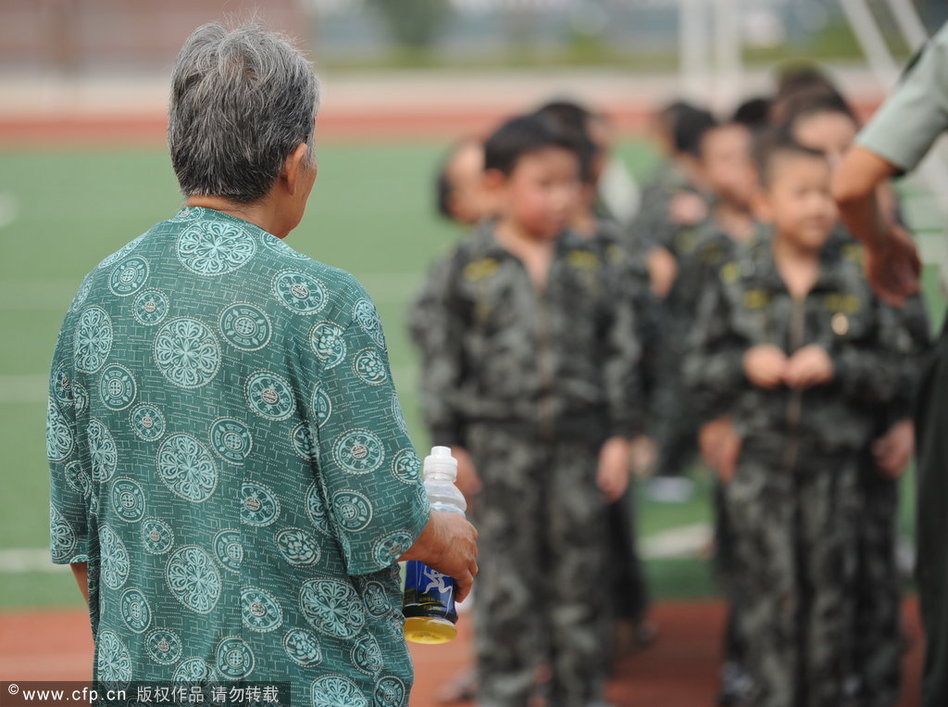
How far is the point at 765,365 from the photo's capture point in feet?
13.9

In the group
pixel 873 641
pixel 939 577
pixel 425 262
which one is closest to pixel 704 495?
pixel 873 641

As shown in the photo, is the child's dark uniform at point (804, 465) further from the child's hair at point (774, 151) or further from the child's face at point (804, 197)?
the child's hair at point (774, 151)

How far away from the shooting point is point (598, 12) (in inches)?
2421

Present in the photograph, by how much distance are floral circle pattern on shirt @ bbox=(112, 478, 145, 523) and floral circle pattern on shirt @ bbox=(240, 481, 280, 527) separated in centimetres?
18

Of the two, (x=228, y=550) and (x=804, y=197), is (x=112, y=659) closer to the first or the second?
(x=228, y=550)

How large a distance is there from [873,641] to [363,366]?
9.55 ft

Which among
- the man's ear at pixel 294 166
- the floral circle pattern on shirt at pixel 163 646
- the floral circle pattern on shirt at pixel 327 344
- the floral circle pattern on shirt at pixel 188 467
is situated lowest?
the floral circle pattern on shirt at pixel 163 646

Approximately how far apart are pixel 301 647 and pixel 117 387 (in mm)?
509

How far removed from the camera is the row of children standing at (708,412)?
4.30m

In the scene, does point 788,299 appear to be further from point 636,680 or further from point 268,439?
point 268,439

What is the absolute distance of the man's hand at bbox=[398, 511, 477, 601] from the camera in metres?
2.31

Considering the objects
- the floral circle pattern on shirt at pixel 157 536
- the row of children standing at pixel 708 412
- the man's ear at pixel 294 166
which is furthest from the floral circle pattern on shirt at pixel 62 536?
the row of children standing at pixel 708 412

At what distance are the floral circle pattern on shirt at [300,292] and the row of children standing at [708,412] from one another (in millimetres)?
2314

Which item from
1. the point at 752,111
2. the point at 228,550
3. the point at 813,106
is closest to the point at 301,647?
the point at 228,550
